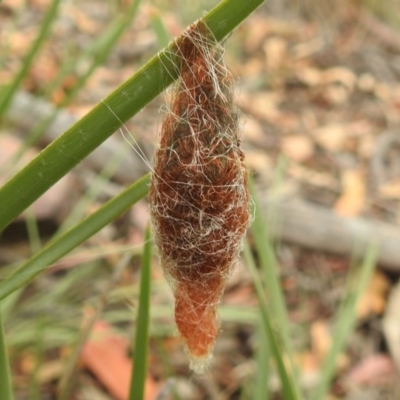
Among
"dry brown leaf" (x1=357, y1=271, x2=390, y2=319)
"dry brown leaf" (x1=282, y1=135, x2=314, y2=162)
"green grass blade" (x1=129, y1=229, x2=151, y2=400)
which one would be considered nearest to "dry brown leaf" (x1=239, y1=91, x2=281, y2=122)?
"dry brown leaf" (x1=282, y1=135, x2=314, y2=162)

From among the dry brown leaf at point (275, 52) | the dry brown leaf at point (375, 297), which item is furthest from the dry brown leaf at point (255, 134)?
the dry brown leaf at point (375, 297)

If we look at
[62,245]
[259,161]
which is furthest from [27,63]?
[259,161]

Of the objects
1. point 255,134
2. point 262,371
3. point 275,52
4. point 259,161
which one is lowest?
point 262,371

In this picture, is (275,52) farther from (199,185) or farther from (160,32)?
(199,185)

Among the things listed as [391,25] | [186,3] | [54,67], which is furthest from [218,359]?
[391,25]

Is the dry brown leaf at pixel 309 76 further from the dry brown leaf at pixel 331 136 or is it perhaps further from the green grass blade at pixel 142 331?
the green grass blade at pixel 142 331

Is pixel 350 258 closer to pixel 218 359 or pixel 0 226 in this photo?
pixel 218 359
